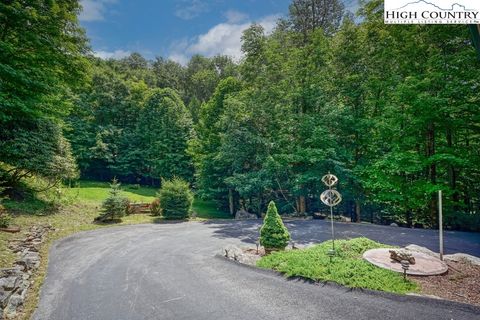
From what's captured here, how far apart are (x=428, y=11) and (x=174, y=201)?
687 inches

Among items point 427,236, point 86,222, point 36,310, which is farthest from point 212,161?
point 36,310

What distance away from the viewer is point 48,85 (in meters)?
14.1

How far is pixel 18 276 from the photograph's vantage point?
287 inches

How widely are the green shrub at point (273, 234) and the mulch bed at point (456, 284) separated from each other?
4.24 m

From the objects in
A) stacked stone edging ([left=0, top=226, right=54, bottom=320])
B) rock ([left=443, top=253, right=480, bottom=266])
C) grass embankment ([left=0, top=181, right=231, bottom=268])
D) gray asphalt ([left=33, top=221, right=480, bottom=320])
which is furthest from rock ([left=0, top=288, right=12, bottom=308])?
rock ([left=443, top=253, right=480, bottom=266])

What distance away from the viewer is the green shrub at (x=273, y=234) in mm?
10195

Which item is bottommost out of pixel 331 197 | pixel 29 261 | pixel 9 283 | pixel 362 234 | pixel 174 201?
pixel 362 234

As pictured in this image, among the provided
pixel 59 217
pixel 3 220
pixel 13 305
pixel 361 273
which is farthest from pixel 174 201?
pixel 361 273

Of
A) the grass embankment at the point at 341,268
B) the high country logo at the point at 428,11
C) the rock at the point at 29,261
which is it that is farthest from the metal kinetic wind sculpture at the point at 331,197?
the rock at the point at 29,261

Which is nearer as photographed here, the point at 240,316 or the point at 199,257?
the point at 240,316

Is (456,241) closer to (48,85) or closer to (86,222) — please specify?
(86,222)

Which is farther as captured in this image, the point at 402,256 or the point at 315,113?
the point at 315,113

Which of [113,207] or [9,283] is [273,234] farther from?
[113,207]

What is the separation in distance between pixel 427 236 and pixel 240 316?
11.6 m
